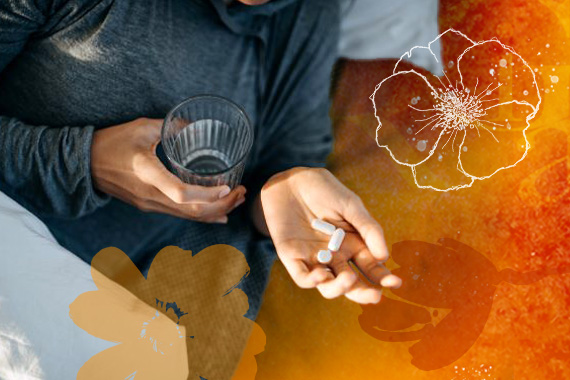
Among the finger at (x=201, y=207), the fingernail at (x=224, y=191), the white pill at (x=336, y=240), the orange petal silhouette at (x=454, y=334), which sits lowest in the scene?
the orange petal silhouette at (x=454, y=334)

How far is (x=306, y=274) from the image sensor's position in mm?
434

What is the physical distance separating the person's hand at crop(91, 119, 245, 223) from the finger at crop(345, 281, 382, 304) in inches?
7.5

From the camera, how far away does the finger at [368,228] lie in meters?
0.41

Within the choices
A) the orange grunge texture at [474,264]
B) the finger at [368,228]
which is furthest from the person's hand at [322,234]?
the orange grunge texture at [474,264]

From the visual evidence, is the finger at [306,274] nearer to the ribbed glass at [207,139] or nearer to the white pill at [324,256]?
the white pill at [324,256]

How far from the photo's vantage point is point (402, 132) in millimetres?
587

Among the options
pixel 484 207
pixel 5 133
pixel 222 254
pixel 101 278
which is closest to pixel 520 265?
pixel 484 207

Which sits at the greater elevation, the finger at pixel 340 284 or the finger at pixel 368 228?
the finger at pixel 368 228

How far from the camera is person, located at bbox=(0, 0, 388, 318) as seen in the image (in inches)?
19.4

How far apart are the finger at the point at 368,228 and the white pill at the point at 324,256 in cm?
4

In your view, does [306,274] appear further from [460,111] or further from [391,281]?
[460,111]

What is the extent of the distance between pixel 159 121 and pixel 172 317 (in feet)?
0.73

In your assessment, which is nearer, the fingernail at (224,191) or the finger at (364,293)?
the finger at (364,293)

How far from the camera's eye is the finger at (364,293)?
0.40 m
